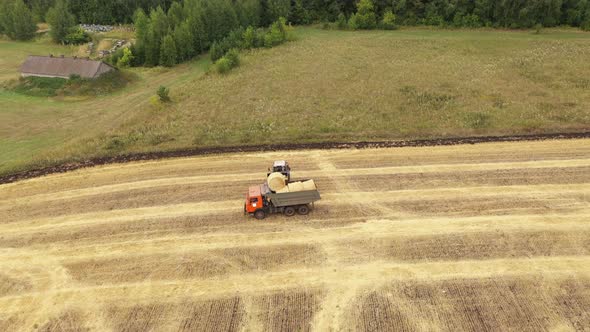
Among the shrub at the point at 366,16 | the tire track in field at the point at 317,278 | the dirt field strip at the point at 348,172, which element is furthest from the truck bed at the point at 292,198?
the shrub at the point at 366,16

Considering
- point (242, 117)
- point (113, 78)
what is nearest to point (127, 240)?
point (242, 117)

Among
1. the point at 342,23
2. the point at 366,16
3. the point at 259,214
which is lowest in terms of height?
the point at 259,214

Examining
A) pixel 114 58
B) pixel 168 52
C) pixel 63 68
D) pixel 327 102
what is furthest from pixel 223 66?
pixel 114 58

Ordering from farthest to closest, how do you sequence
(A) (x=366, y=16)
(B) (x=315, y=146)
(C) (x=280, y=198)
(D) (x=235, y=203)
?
(A) (x=366, y=16)
(B) (x=315, y=146)
(D) (x=235, y=203)
(C) (x=280, y=198)

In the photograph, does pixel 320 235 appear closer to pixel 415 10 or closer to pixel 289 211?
pixel 289 211

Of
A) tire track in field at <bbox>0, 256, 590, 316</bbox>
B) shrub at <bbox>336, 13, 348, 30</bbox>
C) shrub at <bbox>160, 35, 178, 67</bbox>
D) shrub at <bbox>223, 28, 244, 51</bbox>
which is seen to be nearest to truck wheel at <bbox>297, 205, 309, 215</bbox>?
tire track in field at <bbox>0, 256, 590, 316</bbox>

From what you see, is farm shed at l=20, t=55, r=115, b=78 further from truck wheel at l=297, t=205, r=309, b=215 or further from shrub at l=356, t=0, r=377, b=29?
shrub at l=356, t=0, r=377, b=29

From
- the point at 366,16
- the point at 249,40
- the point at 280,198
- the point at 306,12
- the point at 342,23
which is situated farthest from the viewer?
the point at 306,12

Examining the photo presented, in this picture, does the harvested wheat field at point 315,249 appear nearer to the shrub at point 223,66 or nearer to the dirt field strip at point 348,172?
the dirt field strip at point 348,172
